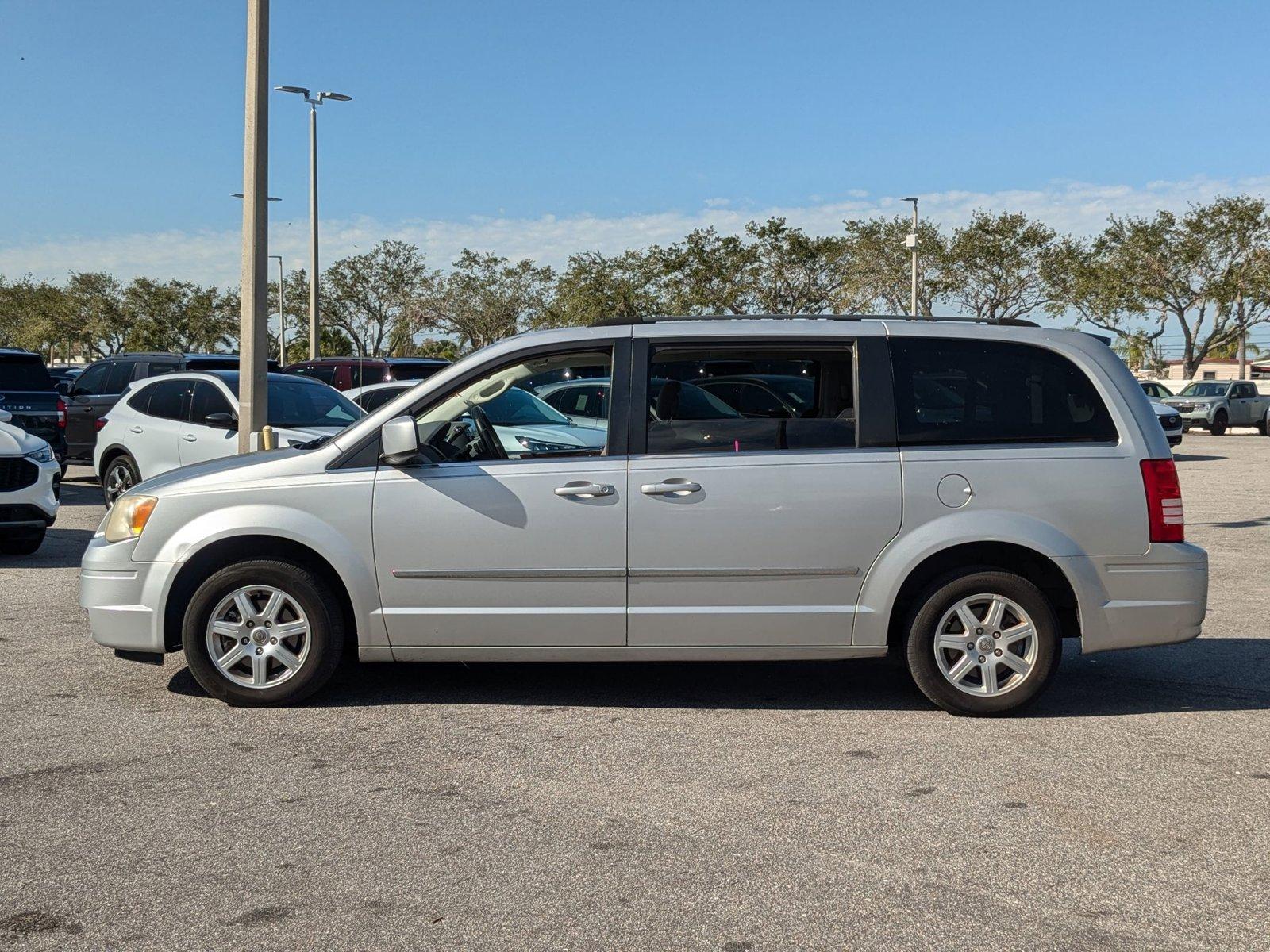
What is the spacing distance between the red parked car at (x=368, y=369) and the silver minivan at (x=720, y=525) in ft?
48.2

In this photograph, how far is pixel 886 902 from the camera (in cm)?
390

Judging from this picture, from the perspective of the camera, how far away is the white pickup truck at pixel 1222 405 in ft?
121

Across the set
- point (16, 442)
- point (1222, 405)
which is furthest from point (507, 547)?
point (1222, 405)

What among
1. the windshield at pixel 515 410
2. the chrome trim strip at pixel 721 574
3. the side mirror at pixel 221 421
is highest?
the side mirror at pixel 221 421

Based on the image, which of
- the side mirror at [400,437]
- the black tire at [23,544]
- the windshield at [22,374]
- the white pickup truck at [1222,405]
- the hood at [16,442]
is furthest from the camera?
the white pickup truck at [1222,405]

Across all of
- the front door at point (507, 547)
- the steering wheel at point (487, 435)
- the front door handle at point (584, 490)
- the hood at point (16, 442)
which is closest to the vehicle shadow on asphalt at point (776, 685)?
the front door at point (507, 547)

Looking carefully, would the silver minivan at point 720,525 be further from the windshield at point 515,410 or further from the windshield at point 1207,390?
the windshield at point 1207,390

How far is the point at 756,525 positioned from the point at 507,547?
3.72 feet

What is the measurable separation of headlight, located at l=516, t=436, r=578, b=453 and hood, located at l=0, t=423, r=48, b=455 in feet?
21.9

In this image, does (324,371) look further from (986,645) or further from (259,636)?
(986,645)

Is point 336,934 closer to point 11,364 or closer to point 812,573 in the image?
point 812,573

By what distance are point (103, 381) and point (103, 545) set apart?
542 inches

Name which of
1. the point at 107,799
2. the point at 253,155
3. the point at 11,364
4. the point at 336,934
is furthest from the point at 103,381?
the point at 336,934

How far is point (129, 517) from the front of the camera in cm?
628
